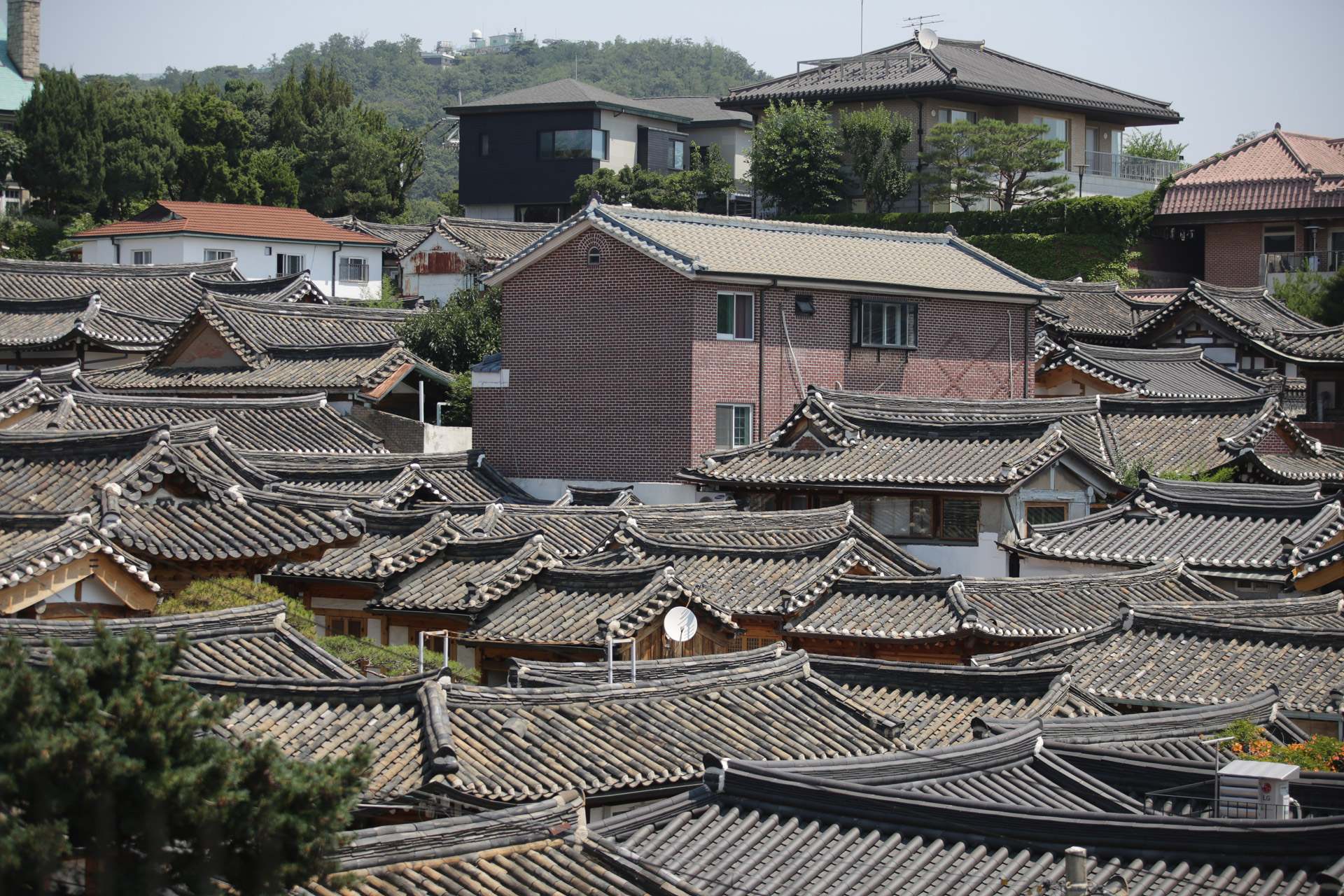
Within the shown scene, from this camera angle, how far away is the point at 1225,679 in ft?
61.4

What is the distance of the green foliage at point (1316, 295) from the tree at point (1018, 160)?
945 centimetres

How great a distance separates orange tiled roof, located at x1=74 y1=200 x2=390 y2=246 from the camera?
184 feet

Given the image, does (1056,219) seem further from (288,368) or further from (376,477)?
(376,477)

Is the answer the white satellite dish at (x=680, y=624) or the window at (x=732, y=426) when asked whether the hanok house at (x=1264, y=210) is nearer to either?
the window at (x=732, y=426)

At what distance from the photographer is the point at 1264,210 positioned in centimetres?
5297

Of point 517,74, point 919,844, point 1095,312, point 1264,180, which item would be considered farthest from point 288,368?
point 517,74

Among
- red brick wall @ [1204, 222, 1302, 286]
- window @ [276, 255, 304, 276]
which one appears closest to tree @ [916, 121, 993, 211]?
red brick wall @ [1204, 222, 1302, 286]

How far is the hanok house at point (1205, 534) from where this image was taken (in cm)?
2366

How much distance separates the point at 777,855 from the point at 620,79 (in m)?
181

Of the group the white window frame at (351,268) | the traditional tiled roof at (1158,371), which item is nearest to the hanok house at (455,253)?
the white window frame at (351,268)

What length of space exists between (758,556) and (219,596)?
390 inches

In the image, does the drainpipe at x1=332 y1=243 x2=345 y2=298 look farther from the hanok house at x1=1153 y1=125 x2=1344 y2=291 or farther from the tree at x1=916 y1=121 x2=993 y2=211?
the hanok house at x1=1153 y1=125 x2=1344 y2=291

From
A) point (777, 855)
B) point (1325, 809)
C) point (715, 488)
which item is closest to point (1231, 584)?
point (715, 488)

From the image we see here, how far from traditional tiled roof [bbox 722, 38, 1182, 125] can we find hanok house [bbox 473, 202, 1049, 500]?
69.8 feet
